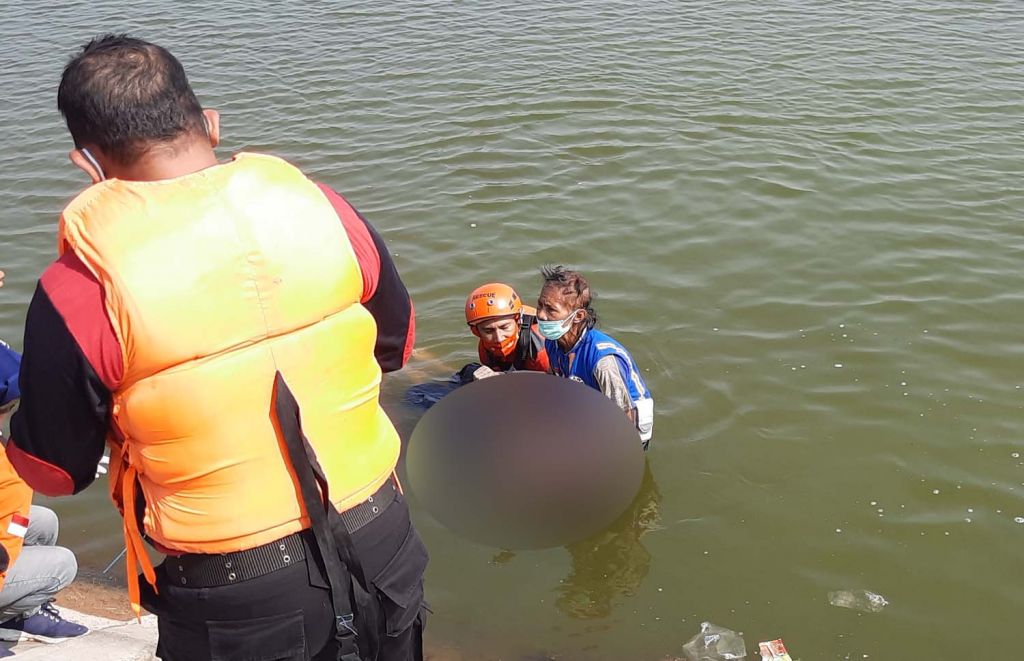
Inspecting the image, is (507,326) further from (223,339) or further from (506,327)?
(223,339)

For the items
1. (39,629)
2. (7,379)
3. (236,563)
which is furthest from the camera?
(39,629)

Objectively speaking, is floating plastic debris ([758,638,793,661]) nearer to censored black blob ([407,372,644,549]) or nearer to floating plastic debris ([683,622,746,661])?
floating plastic debris ([683,622,746,661])

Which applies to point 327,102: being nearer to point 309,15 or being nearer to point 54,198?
point 54,198

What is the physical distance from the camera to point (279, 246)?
2.50m

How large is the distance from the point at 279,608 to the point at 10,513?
7.64 ft

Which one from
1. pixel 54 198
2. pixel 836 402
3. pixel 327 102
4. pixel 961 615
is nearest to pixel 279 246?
pixel 961 615

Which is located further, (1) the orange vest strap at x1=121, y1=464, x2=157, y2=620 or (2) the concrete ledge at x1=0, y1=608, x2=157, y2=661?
(2) the concrete ledge at x1=0, y1=608, x2=157, y2=661

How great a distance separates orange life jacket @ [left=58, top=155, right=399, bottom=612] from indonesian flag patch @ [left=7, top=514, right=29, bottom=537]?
2000 millimetres

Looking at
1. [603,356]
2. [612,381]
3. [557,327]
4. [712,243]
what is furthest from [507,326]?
[712,243]

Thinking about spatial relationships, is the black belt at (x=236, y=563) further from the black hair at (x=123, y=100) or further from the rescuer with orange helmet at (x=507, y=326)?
the rescuer with orange helmet at (x=507, y=326)

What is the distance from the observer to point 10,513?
14.4ft

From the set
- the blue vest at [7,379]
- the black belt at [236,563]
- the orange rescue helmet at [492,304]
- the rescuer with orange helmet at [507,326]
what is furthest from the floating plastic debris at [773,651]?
the blue vest at [7,379]

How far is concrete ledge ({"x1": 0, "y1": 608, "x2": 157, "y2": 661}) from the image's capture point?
14.3 feet

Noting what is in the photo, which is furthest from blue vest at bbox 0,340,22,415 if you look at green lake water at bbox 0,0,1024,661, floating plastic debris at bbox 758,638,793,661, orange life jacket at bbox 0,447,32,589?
floating plastic debris at bbox 758,638,793,661
